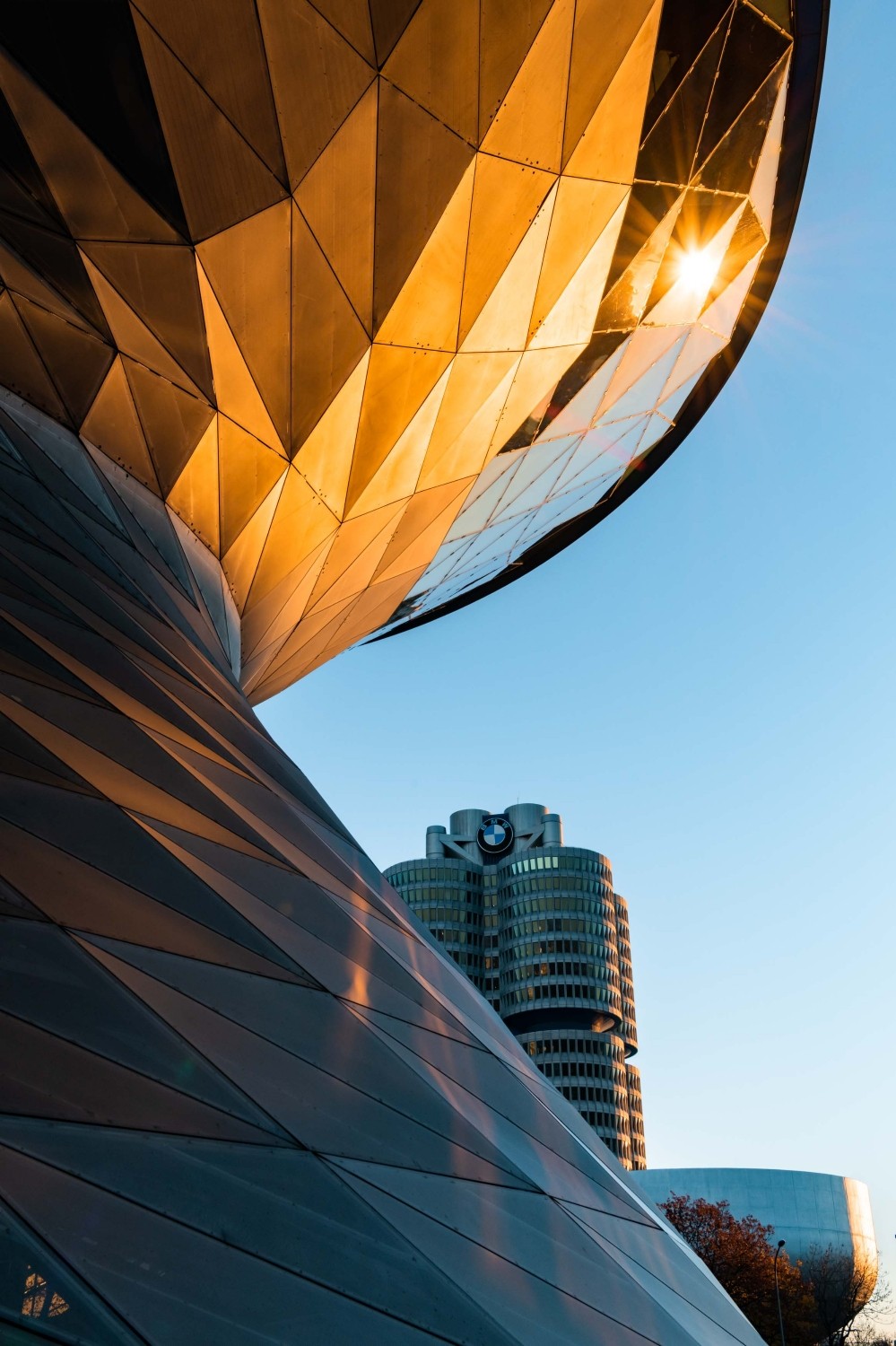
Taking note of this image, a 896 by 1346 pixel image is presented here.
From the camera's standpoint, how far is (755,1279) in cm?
4872

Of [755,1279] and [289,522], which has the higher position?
[289,522]

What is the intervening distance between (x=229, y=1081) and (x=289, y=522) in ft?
29.3

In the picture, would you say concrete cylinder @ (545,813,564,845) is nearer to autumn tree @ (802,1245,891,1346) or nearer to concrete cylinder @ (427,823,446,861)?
concrete cylinder @ (427,823,446,861)

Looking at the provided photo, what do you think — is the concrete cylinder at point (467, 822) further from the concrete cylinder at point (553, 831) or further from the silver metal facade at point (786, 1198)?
the silver metal facade at point (786, 1198)

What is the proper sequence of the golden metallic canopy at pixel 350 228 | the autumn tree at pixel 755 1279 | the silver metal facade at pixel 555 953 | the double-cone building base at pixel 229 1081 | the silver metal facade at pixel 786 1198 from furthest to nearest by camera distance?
1. the silver metal facade at pixel 555 953
2. the silver metal facade at pixel 786 1198
3. the autumn tree at pixel 755 1279
4. the golden metallic canopy at pixel 350 228
5. the double-cone building base at pixel 229 1081

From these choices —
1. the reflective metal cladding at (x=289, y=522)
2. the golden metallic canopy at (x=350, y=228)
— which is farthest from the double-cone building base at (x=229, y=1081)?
the golden metallic canopy at (x=350, y=228)

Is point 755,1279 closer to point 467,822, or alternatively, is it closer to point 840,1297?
point 840,1297

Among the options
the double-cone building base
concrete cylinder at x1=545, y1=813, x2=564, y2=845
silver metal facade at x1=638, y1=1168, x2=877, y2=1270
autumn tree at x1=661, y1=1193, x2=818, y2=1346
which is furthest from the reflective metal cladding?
concrete cylinder at x1=545, y1=813, x2=564, y2=845

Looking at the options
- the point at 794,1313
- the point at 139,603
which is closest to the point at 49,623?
the point at 139,603

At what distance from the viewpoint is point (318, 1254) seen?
4.20 m

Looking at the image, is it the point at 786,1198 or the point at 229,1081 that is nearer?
the point at 229,1081

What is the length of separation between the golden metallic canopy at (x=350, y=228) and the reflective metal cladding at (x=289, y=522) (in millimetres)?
40

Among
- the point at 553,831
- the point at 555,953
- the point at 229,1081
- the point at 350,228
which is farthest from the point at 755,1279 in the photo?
the point at 553,831

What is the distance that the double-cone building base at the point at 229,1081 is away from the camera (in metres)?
3.89
